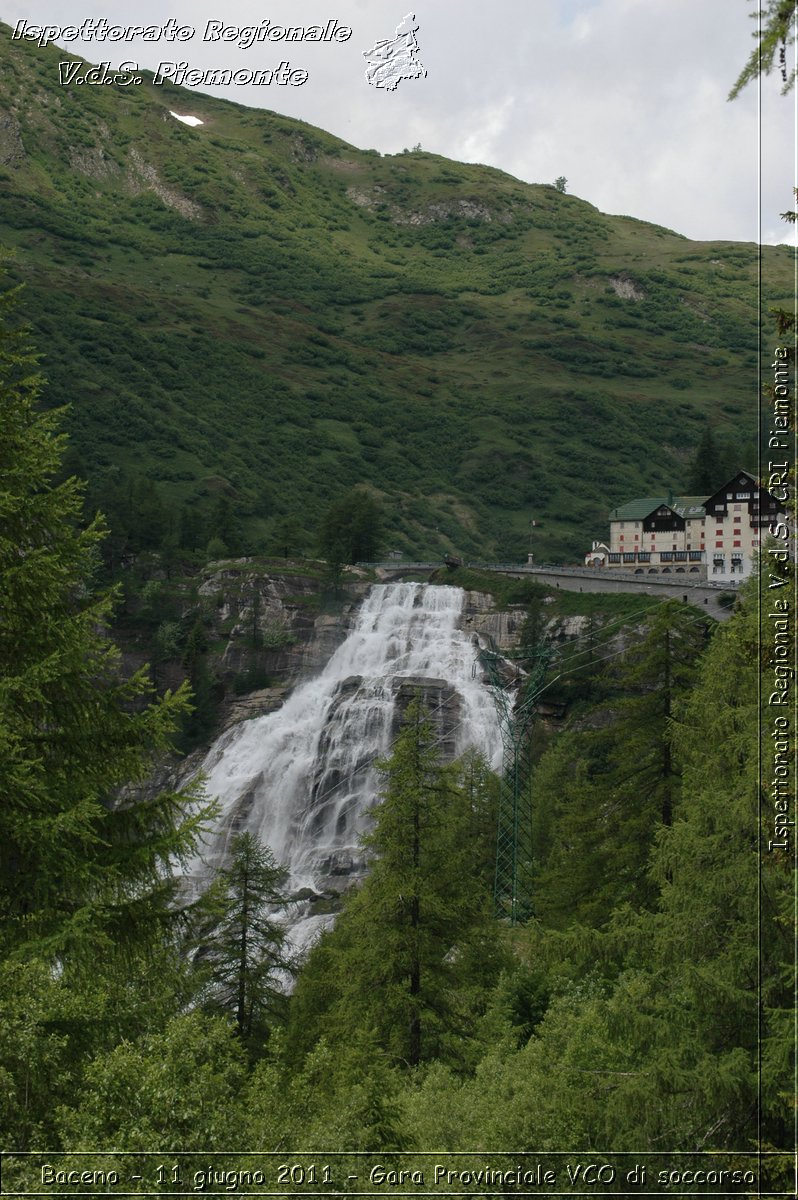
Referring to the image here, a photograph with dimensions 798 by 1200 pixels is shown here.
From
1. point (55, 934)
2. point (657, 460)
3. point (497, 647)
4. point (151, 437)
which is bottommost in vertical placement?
point (55, 934)

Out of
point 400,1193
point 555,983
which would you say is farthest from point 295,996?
point 400,1193

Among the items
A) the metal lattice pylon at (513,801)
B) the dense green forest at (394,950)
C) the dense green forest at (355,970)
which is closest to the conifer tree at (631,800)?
the dense green forest at (394,950)

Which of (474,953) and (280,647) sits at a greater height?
(280,647)

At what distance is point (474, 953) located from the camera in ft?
92.5

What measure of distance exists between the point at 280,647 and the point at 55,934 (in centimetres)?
7941

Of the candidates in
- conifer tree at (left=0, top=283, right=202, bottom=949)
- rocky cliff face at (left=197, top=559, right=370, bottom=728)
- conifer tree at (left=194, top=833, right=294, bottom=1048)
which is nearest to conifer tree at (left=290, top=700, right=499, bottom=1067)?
conifer tree at (left=194, top=833, right=294, bottom=1048)

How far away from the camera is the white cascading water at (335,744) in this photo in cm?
7206

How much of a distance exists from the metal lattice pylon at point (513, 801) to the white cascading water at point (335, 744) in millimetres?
1935

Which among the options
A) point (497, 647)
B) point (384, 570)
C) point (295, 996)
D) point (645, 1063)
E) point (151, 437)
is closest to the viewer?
point (645, 1063)

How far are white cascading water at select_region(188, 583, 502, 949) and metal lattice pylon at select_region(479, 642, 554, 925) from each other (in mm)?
1935

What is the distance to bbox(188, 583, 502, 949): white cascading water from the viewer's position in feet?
236

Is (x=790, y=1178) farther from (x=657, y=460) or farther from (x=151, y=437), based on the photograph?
(x=657, y=460)

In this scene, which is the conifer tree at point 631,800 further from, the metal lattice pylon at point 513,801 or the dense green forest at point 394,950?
the metal lattice pylon at point 513,801

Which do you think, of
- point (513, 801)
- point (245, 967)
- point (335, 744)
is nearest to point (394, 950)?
point (245, 967)
